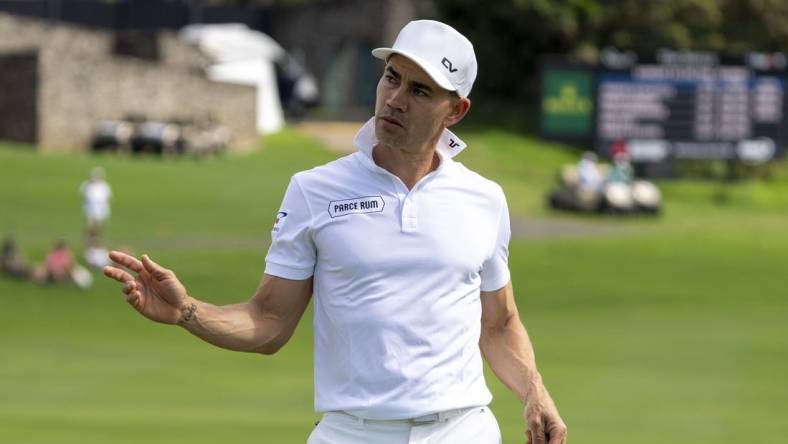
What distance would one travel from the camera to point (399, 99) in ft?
16.5

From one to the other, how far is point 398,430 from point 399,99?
3.16ft

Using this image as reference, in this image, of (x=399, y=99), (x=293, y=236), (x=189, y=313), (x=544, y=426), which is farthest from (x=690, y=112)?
(x=189, y=313)

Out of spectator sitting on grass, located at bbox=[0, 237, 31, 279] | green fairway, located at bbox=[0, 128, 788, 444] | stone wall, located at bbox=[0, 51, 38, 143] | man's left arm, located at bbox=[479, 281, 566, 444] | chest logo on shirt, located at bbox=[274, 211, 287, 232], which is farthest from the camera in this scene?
stone wall, located at bbox=[0, 51, 38, 143]

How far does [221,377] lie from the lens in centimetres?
2086

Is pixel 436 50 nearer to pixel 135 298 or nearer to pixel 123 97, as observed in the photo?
pixel 135 298

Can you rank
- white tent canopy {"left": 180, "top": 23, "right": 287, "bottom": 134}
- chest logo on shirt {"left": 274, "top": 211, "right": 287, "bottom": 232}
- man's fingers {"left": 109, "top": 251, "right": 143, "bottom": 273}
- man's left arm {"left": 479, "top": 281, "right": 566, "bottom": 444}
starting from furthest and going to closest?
1. white tent canopy {"left": 180, "top": 23, "right": 287, "bottom": 134}
2. man's left arm {"left": 479, "top": 281, "right": 566, "bottom": 444}
3. chest logo on shirt {"left": 274, "top": 211, "right": 287, "bottom": 232}
4. man's fingers {"left": 109, "top": 251, "right": 143, "bottom": 273}

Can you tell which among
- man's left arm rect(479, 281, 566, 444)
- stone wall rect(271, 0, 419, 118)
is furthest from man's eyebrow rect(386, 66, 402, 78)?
stone wall rect(271, 0, 419, 118)

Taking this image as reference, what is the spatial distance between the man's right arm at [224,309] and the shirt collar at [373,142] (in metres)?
0.43

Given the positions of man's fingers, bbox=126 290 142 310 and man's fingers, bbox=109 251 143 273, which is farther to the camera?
man's fingers, bbox=126 290 142 310

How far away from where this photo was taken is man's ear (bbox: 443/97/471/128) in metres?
5.23

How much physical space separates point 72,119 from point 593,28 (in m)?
18.4

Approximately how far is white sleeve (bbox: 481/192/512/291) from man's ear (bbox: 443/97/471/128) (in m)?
0.28

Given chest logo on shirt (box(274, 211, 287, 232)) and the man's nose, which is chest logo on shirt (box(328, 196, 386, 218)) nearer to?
chest logo on shirt (box(274, 211, 287, 232))

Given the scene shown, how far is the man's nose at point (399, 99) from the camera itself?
16.4ft
